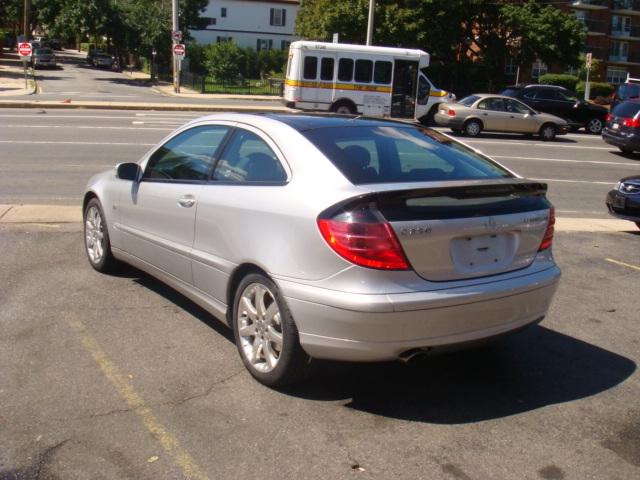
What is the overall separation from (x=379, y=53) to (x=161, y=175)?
22263 mm

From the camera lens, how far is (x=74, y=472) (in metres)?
3.40

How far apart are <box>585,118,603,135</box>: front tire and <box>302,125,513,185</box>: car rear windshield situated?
24.8m

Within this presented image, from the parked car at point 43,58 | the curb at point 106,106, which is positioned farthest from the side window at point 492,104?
the parked car at point 43,58

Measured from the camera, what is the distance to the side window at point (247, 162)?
4523 millimetres

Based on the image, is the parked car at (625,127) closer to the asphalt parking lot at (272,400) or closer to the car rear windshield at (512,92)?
the car rear windshield at (512,92)

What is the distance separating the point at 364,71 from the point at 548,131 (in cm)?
693

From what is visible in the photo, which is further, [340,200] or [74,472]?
[340,200]

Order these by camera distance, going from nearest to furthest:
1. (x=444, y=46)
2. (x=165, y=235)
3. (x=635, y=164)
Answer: (x=165, y=235) < (x=635, y=164) < (x=444, y=46)

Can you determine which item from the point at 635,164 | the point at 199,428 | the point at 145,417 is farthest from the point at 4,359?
the point at 635,164

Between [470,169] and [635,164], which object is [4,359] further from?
[635,164]

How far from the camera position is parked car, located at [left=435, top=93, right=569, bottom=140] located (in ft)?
77.2

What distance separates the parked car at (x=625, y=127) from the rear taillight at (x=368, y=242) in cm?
1777

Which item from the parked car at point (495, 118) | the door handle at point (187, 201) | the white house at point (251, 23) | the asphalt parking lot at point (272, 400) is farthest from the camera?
the white house at point (251, 23)

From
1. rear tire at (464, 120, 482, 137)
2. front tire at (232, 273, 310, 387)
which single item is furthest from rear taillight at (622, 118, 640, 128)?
front tire at (232, 273, 310, 387)
